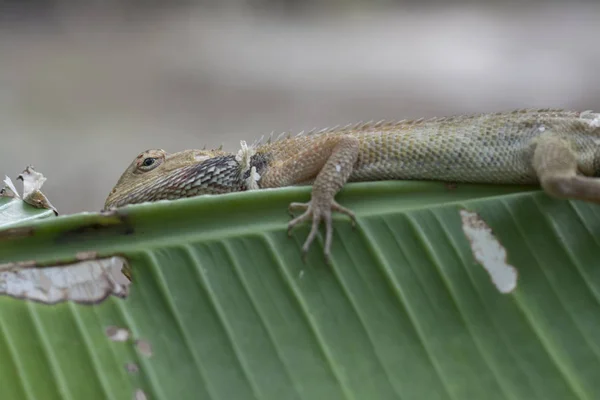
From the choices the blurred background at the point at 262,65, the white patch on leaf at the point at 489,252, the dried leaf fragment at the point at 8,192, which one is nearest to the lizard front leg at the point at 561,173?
the white patch on leaf at the point at 489,252

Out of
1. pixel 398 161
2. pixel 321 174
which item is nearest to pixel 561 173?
pixel 398 161

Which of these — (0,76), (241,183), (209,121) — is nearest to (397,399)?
(241,183)

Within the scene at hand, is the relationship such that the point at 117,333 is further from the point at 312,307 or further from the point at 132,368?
the point at 312,307

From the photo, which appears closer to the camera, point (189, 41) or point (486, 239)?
point (486, 239)

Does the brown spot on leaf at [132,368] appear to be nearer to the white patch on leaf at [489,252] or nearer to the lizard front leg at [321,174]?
the lizard front leg at [321,174]

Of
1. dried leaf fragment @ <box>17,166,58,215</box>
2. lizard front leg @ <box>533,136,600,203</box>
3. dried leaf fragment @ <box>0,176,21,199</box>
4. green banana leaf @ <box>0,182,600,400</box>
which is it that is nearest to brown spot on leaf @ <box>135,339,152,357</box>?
green banana leaf @ <box>0,182,600,400</box>

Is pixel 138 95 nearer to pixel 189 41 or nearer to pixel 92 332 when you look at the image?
pixel 189 41

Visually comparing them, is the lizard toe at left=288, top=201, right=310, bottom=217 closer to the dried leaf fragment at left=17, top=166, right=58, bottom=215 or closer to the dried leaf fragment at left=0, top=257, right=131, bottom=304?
the dried leaf fragment at left=0, top=257, right=131, bottom=304
